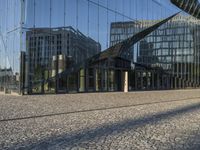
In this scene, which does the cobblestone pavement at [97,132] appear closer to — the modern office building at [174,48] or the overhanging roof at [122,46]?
the overhanging roof at [122,46]

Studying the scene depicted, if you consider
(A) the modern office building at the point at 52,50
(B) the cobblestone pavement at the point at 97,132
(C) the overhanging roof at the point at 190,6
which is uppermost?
(C) the overhanging roof at the point at 190,6

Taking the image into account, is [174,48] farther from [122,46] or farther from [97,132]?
[97,132]

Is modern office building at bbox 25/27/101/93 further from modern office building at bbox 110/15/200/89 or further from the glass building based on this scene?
modern office building at bbox 110/15/200/89

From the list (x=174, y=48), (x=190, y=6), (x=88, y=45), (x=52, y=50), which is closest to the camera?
(x=52, y=50)

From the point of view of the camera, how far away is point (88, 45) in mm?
32312

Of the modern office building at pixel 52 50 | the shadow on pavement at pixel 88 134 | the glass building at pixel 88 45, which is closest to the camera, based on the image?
the shadow on pavement at pixel 88 134

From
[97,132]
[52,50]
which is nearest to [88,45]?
[52,50]

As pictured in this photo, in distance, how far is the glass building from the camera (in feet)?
88.7

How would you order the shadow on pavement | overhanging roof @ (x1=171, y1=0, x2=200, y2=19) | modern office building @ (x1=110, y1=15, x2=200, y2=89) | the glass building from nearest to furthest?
the shadow on pavement < the glass building < modern office building @ (x1=110, y1=15, x2=200, y2=89) < overhanging roof @ (x1=171, y1=0, x2=200, y2=19)

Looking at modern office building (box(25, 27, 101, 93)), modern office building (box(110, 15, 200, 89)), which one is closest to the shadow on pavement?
modern office building (box(25, 27, 101, 93))

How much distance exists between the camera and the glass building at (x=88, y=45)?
27.0m

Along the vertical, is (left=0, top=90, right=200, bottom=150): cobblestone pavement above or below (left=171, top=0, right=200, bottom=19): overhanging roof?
below

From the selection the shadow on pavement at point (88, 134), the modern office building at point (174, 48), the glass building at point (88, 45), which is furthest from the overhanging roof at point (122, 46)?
the shadow on pavement at point (88, 134)

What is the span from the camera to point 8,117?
11617 millimetres
